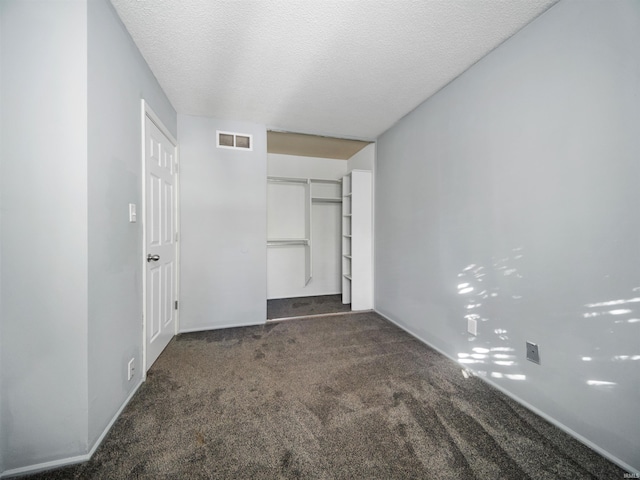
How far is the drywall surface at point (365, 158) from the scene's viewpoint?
11.6ft

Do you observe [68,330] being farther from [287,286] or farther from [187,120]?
[287,286]

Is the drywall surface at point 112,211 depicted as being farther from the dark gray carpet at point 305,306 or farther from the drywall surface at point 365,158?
the drywall surface at point 365,158

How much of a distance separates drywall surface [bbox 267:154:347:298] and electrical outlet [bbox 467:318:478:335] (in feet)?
8.78

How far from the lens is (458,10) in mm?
1436

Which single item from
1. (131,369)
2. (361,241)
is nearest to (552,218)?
(361,241)

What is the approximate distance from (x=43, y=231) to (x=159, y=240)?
42.3 inches

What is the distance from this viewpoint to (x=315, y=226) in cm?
438

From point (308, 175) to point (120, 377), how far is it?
11.7 feet

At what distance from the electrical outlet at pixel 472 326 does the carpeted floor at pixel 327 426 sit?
13.9 inches

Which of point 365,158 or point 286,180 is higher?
point 365,158

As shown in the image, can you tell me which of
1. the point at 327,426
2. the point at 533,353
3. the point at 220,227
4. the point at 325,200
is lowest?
the point at 327,426

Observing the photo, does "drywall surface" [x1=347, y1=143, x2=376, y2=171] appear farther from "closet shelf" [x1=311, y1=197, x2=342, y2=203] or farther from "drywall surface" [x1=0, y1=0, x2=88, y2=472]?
"drywall surface" [x1=0, y1=0, x2=88, y2=472]

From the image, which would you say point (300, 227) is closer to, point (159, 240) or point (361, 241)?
point (361, 241)

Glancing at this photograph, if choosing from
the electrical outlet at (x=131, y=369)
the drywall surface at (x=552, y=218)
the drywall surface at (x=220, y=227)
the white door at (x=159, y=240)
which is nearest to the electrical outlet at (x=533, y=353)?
the drywall surface at (x=552, y=218)
